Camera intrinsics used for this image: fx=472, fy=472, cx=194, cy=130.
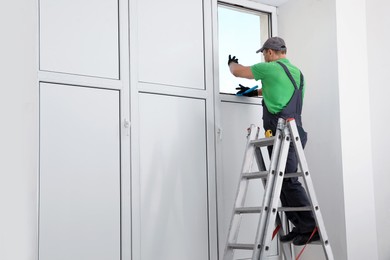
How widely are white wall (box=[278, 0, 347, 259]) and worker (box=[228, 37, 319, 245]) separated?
0.48 meters

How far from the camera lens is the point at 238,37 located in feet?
12.7

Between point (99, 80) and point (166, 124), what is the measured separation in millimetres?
571

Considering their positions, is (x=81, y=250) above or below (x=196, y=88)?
below

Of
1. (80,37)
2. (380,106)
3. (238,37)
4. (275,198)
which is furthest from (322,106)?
(80,37)

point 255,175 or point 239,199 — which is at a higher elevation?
point 255,175

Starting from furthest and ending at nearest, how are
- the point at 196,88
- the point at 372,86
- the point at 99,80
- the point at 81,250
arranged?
1. the point at 372,86
2. the point at 196,88
3. the point at 99,80
4. the point at 81,250

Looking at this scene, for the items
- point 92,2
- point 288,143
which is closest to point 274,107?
point 288,143

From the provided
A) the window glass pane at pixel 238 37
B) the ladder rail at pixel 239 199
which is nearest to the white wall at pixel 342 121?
the window glass pane at pixel 238 37

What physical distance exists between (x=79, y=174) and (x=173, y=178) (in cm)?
69

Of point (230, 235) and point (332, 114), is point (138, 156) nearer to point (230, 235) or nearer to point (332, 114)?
point (230, 235)

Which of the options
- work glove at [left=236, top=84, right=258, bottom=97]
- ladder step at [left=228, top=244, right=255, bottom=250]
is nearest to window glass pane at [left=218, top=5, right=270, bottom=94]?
work glove at [left=236, top=84, right=258, bottom=97]

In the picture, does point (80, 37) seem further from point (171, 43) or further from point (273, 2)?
point (273, 2)

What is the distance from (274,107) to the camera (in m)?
3.15
